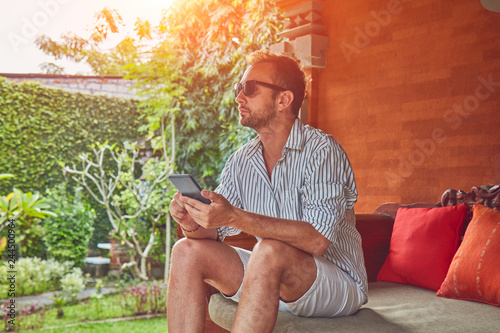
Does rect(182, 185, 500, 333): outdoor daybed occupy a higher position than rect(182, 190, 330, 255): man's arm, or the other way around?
rect(182, 190, 330, 255): man's arm

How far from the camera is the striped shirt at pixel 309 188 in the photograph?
181 centimetres

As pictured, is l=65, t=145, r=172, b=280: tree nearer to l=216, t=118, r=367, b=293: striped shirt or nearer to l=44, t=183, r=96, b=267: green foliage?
l=44, t=183, r=96, b=267: green foliage

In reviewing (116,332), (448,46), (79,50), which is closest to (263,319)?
(448,46)

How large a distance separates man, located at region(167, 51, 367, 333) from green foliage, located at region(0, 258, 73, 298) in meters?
3.69

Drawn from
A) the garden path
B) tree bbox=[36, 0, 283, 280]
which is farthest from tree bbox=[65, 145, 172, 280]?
the garden path

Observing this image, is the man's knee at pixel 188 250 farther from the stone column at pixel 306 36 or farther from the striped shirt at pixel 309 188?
the stone column at pixel 306 36

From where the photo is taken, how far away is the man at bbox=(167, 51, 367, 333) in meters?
1.63

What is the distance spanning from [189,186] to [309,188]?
44cm

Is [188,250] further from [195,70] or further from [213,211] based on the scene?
[195,70]

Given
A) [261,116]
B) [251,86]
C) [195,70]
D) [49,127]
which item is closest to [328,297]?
[261,116]

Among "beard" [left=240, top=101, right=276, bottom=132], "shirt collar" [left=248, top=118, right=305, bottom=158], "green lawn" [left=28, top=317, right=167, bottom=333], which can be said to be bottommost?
"green lawn" [left=28, top=317, right=167, bottom=333]

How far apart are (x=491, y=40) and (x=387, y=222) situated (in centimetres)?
116

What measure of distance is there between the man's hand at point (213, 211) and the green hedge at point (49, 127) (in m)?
4.28

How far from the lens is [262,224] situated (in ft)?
5.53
